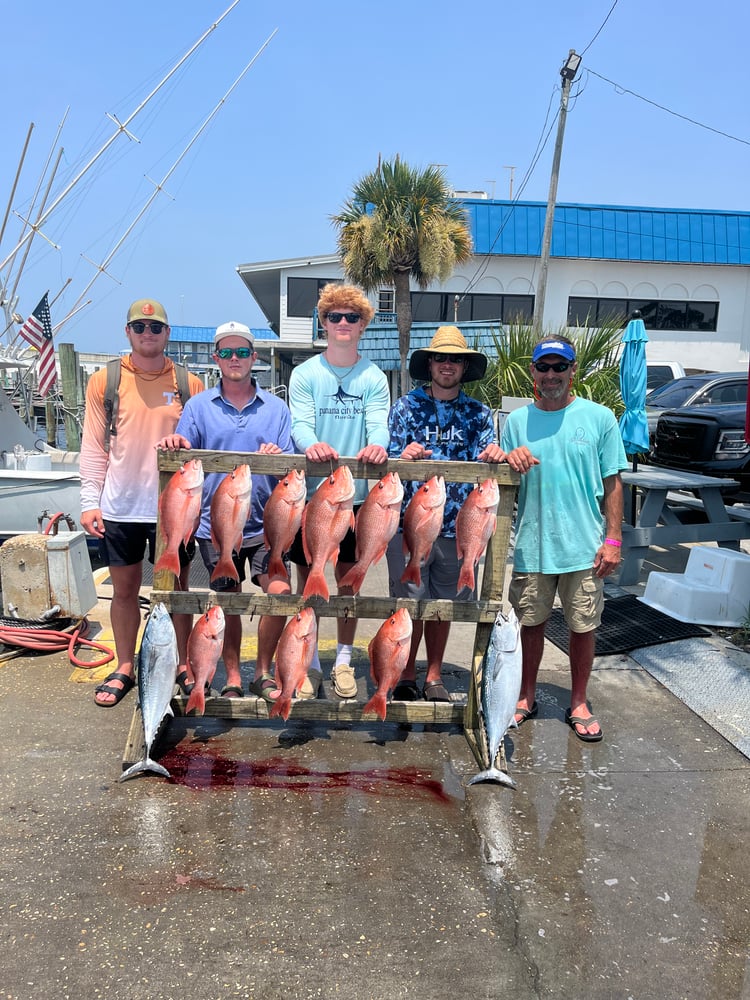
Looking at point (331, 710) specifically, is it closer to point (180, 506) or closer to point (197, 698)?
point (197, 698)

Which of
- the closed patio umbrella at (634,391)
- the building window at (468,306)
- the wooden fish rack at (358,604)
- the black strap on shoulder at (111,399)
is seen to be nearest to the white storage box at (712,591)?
the closed patio umbrella at (634,391)

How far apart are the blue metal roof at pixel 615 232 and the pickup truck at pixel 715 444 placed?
1448 centimetres

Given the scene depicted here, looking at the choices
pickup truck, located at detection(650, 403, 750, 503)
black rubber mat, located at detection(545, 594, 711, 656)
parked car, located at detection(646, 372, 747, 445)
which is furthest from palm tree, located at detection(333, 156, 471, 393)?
black rubber mat, located at detection(545, 594, 711, 656)

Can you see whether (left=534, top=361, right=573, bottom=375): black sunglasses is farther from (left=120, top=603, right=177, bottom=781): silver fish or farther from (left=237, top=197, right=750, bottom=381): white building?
(left=237, top=197, right=750, bottom=381): white building

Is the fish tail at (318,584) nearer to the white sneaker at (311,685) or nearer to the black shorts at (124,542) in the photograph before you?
the white sneaker at (311,685)

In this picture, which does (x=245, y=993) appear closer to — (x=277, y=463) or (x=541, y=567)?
(x=277, y=463)

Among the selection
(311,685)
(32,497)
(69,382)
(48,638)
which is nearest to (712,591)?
(311,685)

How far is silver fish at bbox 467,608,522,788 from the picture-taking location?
10.7 feet

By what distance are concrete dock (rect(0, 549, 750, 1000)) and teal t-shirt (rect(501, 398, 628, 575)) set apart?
3.41 ft

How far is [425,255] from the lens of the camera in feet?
59.1

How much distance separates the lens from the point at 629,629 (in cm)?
544

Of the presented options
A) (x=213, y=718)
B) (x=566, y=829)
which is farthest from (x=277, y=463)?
(x=566, y=829)

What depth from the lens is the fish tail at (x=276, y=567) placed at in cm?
348

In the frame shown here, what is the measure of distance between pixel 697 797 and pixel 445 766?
1174 mm
